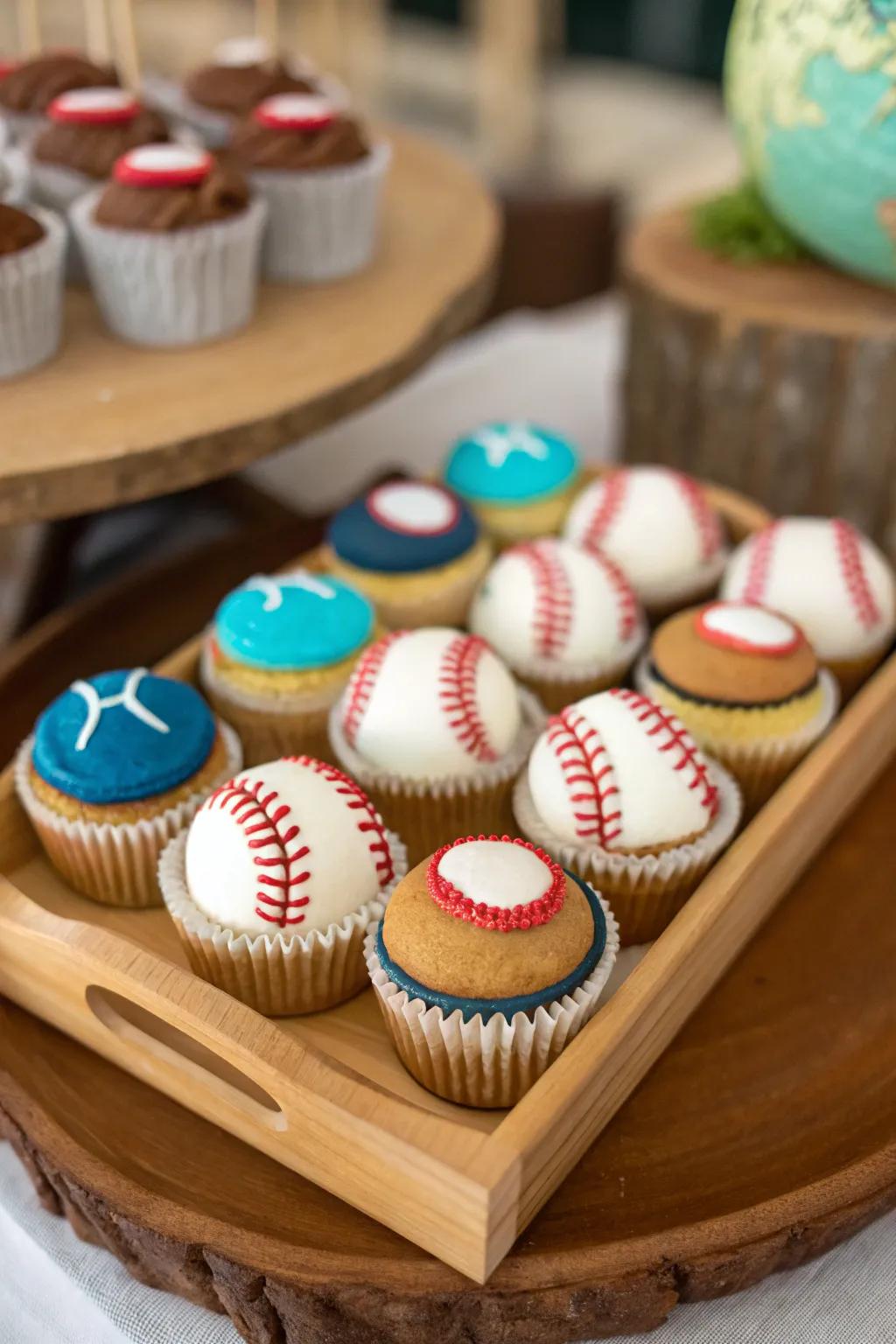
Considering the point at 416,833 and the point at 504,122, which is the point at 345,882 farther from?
the point at 504,122

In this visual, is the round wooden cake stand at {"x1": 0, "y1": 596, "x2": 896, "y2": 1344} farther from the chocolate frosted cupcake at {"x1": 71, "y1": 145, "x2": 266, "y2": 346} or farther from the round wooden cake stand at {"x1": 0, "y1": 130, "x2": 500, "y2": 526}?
the chocolate frosted cupcake at {"x1": 71, "y1": 145, "x2": 266, "y2": 346}

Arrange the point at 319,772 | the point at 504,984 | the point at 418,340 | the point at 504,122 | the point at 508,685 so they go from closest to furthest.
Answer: the point at 504,984, the point at 319,772, the point at 508,685, the point at 418,340, the point at 504,122

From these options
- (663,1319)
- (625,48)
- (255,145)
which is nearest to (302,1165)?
(663,1319)

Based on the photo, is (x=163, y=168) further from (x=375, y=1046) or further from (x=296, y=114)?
(x=375, y=1046)

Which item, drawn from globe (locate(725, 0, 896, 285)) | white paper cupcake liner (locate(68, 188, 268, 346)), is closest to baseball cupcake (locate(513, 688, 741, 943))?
white paper cupcake liner (locate(68, 188, 268, 346))

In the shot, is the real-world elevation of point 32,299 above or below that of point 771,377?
above

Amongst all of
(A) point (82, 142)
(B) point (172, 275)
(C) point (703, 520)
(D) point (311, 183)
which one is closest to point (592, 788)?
(C) point (703, 520)
